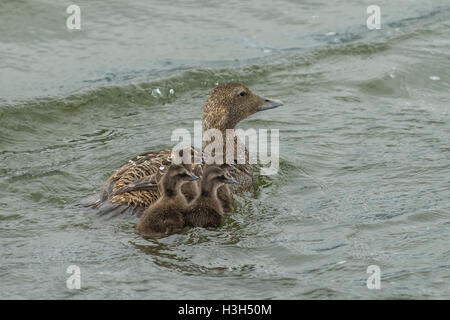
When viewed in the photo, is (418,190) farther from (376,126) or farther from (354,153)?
(376,126)

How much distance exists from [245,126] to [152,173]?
3.35 metres

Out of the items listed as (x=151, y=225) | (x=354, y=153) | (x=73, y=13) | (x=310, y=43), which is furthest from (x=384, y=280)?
(x=73, y=13)

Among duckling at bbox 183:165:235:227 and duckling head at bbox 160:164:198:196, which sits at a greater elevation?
duckling head at bbox 160:164:198:196

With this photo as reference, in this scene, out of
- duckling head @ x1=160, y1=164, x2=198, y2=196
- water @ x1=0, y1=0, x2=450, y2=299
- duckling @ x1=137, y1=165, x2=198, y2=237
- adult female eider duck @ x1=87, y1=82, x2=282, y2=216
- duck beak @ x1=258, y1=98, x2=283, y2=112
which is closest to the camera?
water @ x1=0, y1=0, x2=450, y2=299

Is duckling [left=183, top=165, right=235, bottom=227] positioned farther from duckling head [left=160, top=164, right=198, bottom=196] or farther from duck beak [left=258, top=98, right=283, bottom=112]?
duck beak [left=258, top=98, right=283, bottom=112]

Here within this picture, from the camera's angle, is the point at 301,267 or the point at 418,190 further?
the point at 418,190

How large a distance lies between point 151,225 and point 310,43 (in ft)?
25.1

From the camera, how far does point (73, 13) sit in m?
14.8

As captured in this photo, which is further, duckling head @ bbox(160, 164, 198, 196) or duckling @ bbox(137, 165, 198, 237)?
duckling head @ bbox(160, 164, 198, 196)

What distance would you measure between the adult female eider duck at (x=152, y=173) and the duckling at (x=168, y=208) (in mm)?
245

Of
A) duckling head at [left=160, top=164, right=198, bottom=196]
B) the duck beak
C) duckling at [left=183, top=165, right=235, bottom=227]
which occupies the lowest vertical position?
duckling at [left=183, top=165, right=235, bottom=227]

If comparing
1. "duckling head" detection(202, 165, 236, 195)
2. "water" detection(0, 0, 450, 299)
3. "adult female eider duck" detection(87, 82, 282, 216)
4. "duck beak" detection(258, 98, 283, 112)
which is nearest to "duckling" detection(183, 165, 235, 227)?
"duckling head" detection(202, 165, 236, 195)

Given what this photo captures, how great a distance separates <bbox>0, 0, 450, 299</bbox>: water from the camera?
6.60 m

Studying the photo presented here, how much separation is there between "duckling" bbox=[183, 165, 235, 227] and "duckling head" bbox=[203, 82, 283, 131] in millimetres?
1666
